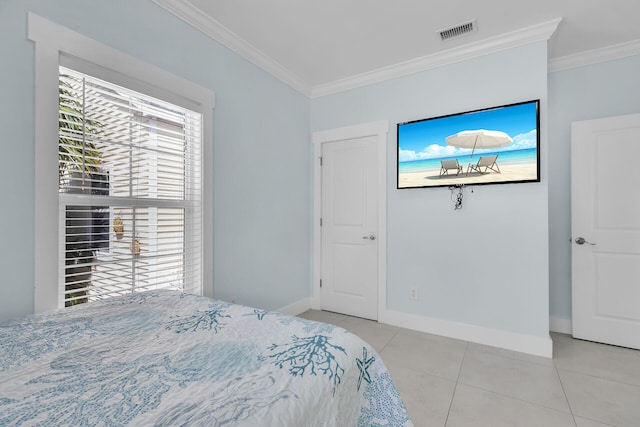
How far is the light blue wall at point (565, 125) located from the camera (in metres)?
2.84

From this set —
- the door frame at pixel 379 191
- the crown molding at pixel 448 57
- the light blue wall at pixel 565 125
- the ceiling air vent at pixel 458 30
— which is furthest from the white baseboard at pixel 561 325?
the ceiling air vent at pixel 458 30

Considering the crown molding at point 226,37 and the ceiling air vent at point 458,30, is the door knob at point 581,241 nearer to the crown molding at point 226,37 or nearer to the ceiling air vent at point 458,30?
the ceiling air vent at point 458,30

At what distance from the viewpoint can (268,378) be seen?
0.88 meters

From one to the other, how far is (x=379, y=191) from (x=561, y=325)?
2.22 m

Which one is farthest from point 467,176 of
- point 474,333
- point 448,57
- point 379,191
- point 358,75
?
point 358,75

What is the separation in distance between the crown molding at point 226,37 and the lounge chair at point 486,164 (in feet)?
6.74

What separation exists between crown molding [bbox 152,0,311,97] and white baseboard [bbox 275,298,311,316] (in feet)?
7.94

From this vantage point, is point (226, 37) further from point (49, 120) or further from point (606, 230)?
point (606, 230)

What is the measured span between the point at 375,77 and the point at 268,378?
315 centimetres

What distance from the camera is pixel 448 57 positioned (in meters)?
2.88

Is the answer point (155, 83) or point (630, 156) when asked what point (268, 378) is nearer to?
point (155, 83)

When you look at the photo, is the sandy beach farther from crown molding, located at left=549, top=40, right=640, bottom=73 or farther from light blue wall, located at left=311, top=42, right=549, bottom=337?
crown molding, located at left=549, top=40, right=640, bottom=73

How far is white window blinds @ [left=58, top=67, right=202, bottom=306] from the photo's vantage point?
1.71m

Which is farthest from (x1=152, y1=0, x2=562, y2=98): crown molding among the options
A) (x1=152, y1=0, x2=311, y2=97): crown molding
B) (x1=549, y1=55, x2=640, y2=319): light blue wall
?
(x1=549, y1=55, x2=640, y2=319): light blue wall
